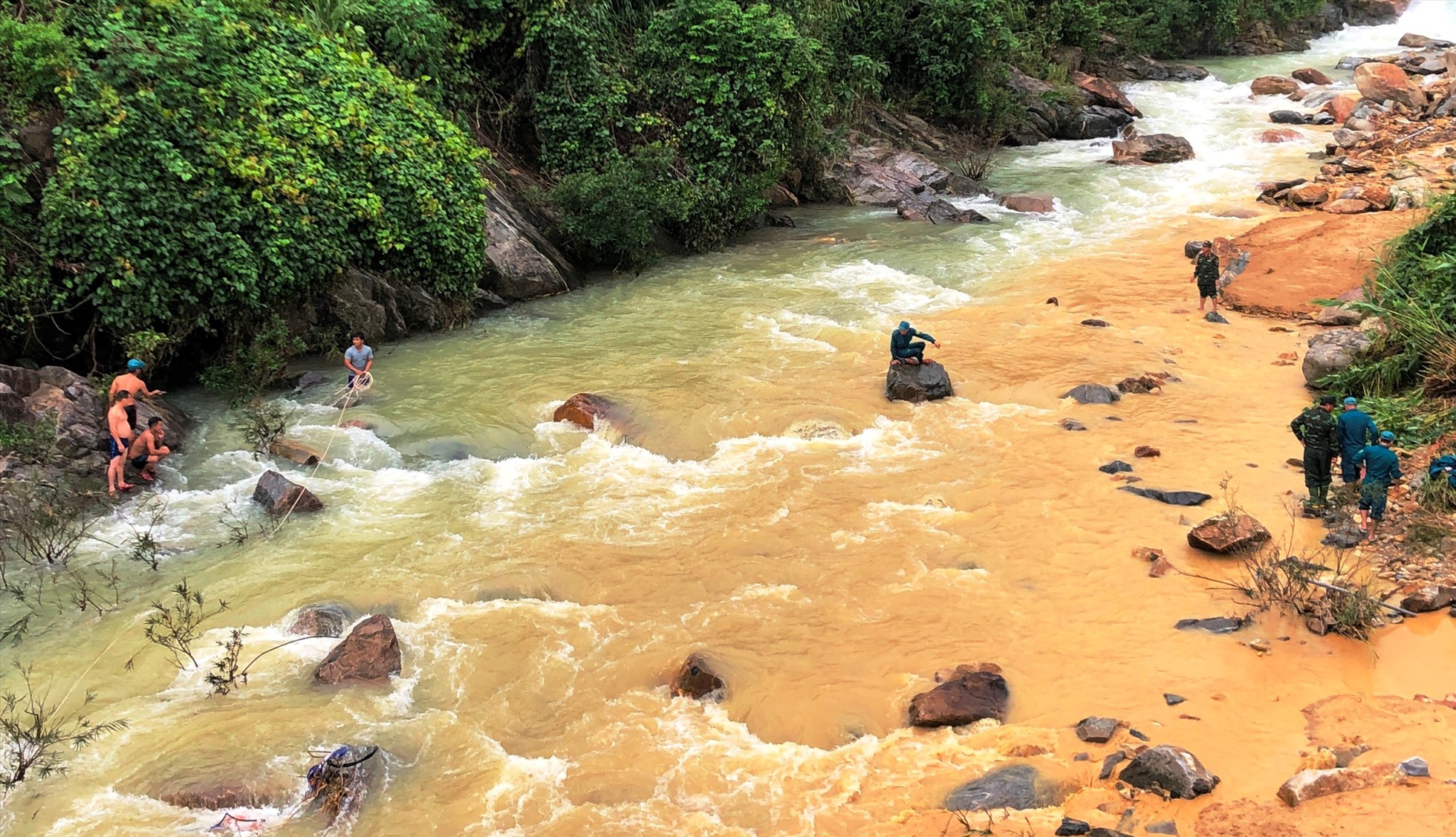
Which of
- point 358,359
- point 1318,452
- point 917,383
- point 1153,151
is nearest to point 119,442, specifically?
point 358,359

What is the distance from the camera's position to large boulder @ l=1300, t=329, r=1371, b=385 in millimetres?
12797

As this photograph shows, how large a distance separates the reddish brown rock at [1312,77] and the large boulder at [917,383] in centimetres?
2954

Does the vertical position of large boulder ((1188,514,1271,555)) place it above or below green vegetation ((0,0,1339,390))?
below

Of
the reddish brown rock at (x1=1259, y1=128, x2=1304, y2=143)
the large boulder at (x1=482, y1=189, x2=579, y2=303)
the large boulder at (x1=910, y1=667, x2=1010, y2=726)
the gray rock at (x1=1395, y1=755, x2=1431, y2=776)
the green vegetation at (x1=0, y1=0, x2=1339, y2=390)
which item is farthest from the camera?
the reddish brown rock at (x1=1259, y1=128, x2=1304, y2=143)

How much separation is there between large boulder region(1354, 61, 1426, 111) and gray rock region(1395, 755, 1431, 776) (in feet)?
99.3

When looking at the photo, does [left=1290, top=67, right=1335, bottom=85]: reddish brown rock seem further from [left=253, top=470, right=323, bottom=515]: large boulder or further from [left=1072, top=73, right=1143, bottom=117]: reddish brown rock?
[left=253, top=470, right=323, bottom=515]: large boulder

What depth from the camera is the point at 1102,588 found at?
8898mm

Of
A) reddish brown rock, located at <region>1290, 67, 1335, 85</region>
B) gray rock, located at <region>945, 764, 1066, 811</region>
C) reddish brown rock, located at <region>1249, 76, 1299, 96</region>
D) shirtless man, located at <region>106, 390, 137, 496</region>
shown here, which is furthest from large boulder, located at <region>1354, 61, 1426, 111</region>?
shirtless man, located at <region>106, 390, 137, 496</region>

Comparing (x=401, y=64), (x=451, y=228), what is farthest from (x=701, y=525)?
(x=401, y=64)

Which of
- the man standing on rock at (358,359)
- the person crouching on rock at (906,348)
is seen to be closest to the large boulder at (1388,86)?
the person crouching on rock at (906,348)

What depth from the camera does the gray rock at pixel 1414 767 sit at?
19.8 ft

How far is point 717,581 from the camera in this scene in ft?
30.9

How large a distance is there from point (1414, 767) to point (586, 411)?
30.7ft

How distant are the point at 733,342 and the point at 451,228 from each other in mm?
4944
